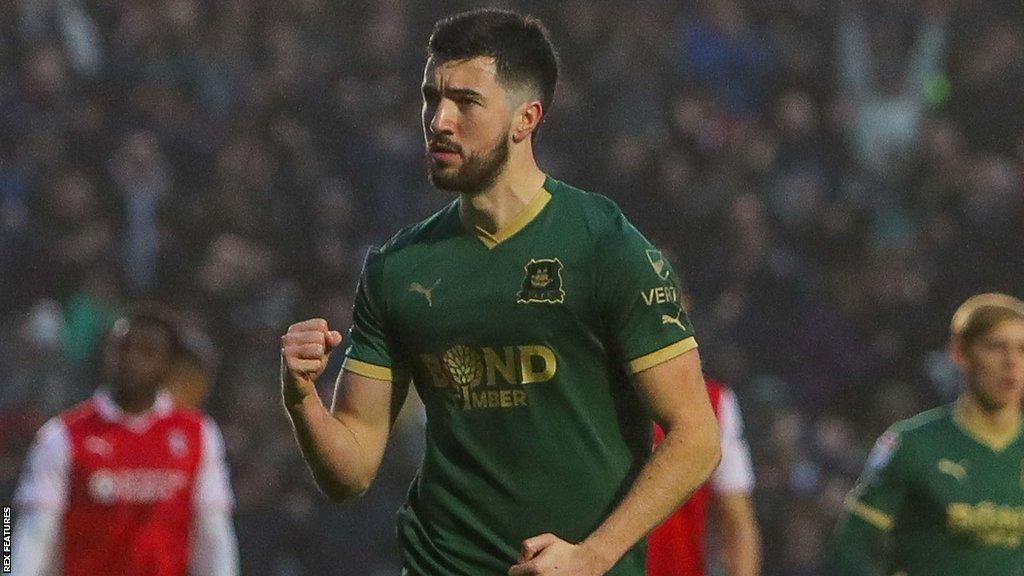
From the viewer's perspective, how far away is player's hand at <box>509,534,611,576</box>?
3656mm

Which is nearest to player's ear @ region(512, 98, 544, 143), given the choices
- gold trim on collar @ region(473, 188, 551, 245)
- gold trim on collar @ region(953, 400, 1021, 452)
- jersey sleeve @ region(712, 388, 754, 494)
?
gold trim on collar @ region(473, 188, 551, 245)

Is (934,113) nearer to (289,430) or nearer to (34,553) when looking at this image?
(289,430)

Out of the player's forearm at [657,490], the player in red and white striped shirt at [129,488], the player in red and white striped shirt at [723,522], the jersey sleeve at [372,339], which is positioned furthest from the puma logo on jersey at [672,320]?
the player in red and white striped shirt at [129,488]

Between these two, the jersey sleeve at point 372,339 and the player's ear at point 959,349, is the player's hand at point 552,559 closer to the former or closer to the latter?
the jersey sleeve at point 372,339

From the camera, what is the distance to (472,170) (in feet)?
13.1

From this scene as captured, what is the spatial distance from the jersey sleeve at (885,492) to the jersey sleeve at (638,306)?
2.68 meters

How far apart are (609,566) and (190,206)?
30.0 feet

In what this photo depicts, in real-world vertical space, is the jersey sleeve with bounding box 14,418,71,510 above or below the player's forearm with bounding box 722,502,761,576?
above

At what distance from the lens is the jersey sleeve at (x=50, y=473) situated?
7246 millimetres

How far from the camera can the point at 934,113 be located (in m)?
13.9

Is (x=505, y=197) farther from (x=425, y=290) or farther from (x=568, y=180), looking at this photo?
(x=568, y=180)

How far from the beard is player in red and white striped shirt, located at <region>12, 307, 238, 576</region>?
361 centimetres

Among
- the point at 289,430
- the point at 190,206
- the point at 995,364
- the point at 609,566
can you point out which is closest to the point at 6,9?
the point at 190,206

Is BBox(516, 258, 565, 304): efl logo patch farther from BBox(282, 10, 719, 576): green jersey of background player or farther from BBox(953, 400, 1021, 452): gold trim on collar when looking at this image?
BBox(953, 400, 1021, 452): gold trim on collar
